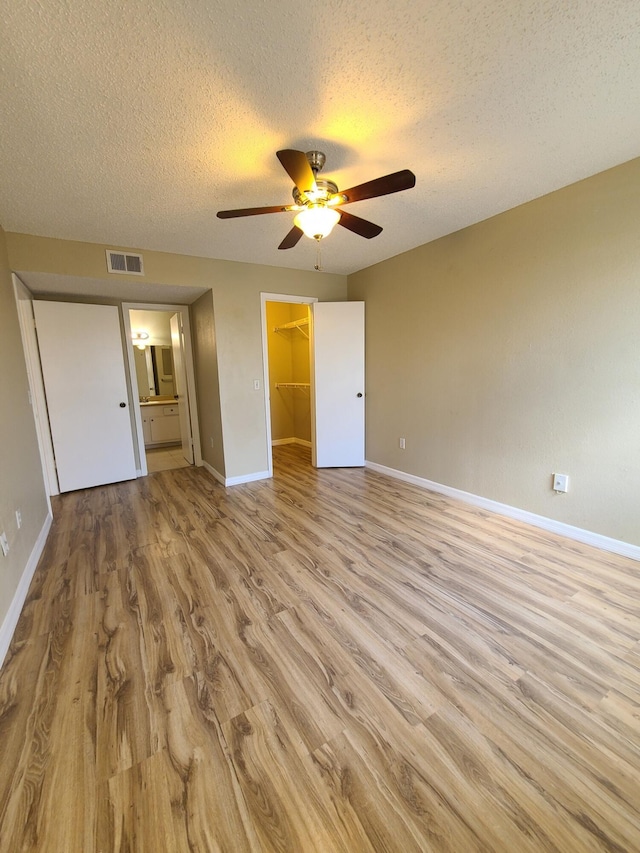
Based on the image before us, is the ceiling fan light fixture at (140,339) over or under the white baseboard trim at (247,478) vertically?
over

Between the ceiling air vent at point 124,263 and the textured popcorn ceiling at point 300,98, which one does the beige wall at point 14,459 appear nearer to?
the ceiling air vent at point 124,263

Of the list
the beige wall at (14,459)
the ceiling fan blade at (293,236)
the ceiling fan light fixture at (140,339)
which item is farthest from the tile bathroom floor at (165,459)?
the ceiling fan blade at (293,236)

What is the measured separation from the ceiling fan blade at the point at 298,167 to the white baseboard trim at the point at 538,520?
112 inches

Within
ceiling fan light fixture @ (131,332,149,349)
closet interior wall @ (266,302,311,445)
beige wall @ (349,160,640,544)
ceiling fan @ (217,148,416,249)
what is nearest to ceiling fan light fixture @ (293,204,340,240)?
ceiling fan @ (217,148,416,249)

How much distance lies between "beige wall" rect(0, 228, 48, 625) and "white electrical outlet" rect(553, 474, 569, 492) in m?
3.54

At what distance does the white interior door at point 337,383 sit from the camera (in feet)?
→ 13.8

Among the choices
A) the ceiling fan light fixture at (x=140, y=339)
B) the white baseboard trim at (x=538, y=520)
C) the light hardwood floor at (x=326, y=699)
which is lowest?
the light hardwood floor at (x=326, y=699)

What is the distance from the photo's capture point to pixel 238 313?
3789 millimetres

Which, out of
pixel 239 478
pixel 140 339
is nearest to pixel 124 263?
pixel 239 478

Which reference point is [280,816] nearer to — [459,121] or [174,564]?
[174,564]

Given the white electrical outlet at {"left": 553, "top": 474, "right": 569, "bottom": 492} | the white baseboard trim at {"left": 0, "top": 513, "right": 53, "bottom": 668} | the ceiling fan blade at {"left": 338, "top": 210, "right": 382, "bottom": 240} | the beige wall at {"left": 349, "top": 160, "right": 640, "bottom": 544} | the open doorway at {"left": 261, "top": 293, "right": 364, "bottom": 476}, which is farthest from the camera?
the open doorway at {"left": 261, "top": 293, "right": 364, "bottom": 476}

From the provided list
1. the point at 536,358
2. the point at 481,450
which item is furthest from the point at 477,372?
the point at 481,450

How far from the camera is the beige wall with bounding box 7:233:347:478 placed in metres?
3.38

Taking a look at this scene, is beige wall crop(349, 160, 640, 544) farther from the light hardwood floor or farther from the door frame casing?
the door frame casing
